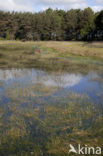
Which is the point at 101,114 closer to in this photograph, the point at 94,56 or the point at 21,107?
the point at 21,107

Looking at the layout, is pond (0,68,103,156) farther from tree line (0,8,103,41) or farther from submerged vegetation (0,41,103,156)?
tree line (0,8,103,41)

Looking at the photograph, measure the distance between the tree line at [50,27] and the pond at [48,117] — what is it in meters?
62.7

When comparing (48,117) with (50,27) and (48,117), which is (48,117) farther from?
(50,27)

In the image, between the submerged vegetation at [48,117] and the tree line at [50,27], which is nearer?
the submerged vegetation at [48,117]

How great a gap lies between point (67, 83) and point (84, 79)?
2.43 m

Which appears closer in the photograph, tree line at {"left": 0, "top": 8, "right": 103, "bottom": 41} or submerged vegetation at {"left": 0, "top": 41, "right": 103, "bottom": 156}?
submerged vegetation at {"left": 0, "top": 41, "right": 103, "bottom": 156}

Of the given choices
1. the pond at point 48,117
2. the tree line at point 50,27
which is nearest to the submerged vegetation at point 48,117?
the pond at point 48,117

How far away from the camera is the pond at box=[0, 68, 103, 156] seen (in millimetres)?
6684

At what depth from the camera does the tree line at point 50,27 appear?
245 feet

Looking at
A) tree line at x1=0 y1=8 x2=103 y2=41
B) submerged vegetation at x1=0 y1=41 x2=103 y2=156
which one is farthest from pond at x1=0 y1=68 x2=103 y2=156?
tree line at x1=0 y1=8 x2=103 y2=41

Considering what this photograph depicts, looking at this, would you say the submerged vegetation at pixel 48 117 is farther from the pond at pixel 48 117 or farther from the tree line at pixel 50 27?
the tree line at pixel 50 27

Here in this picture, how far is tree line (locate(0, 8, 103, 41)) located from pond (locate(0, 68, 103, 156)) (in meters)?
62.7

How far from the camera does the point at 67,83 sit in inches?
607

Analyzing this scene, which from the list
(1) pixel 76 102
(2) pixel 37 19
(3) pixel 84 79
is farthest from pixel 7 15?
(1) pixel 76 102
